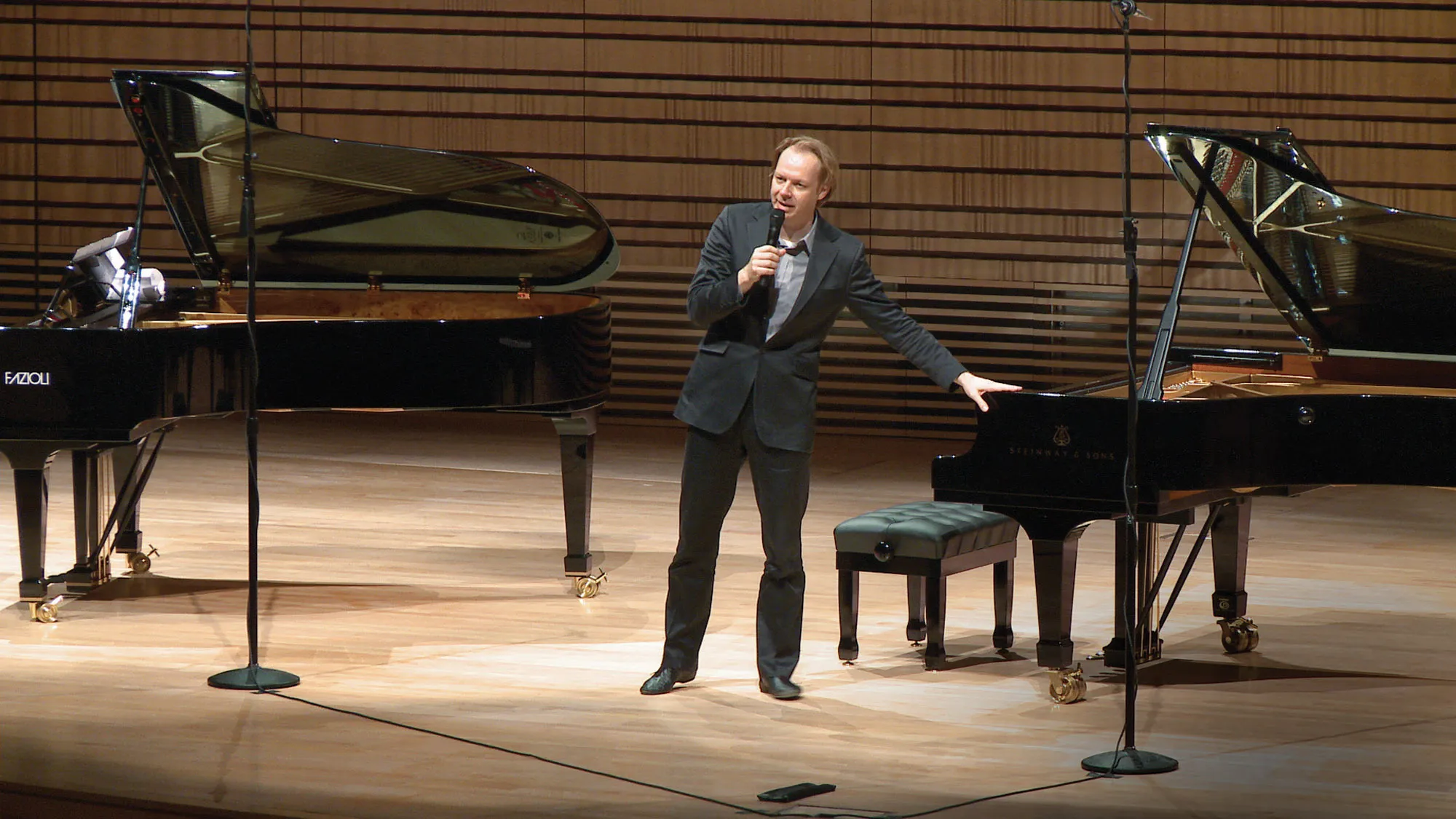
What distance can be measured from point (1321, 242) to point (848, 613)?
4.61ft

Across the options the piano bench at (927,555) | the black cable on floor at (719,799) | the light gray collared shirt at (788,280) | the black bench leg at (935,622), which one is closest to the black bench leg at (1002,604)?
the piano bench at (927,555)

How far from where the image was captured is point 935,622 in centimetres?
444

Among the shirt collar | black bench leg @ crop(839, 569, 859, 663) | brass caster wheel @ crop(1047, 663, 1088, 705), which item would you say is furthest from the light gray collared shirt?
brass caster wheel @ crop(1047, 663, 1088, 705)

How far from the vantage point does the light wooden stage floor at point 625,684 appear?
11.5ft

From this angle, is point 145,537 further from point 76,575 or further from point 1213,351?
point 1213,351

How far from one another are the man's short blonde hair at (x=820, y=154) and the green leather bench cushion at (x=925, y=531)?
32.5 inches

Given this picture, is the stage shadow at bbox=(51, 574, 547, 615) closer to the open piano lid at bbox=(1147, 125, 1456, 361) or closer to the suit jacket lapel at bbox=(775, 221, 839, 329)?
the suit jacket lapel at bbox=(775, 221, 839, 329)

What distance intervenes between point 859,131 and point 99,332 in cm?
427

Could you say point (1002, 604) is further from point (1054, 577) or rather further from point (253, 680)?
point (253, 680)

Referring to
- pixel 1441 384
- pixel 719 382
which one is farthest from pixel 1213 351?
pixel 719 382

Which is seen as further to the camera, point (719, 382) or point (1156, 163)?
point (1156, 163)

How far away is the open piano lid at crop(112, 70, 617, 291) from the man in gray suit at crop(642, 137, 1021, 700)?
1553 mm

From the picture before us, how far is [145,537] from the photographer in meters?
6.01

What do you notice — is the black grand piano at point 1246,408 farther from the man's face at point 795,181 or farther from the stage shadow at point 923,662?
the man's face at point 795,181
